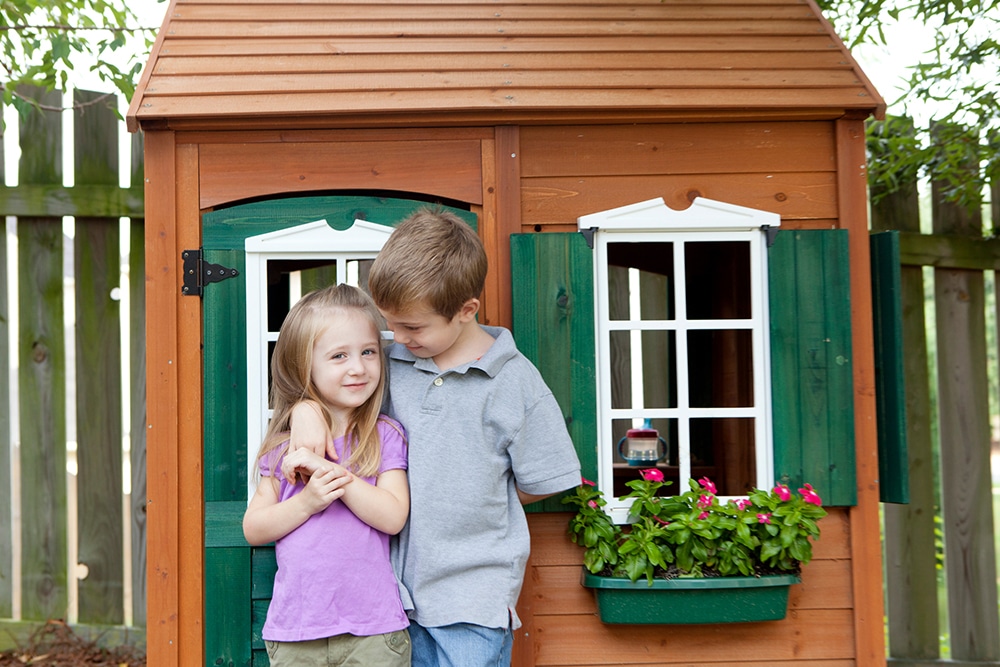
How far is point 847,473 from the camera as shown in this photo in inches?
113

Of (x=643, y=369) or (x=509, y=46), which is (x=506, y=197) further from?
(x=643, y=369)

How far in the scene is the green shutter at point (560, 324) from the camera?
9.35 feet

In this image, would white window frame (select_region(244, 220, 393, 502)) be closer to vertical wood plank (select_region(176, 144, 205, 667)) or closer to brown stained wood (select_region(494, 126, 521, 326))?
vertical wood plank (select_region(176, 144, 205, 667))

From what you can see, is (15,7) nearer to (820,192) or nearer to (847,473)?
(820,192)

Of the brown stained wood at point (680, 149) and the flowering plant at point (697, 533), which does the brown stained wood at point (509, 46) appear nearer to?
the brown stained wood at point (680, 149)

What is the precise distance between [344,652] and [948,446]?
2.74 meters

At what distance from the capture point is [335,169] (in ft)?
9.48

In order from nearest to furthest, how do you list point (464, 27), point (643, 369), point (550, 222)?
point (550, 222)
point (464, 27)
point (643, 369)

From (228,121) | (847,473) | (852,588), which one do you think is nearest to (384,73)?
(228,121)

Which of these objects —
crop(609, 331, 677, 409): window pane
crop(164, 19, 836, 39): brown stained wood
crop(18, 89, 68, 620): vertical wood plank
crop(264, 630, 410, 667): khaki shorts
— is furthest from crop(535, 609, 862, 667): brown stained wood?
crop(18, 89, 68, 620): vertical wood plank

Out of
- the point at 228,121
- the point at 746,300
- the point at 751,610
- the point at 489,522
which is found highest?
the point at 228,121

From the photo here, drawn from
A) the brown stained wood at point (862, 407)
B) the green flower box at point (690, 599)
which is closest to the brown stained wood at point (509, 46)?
the brown stained wood at point (862, 407)

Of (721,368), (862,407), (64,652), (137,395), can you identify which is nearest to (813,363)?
(862,407)

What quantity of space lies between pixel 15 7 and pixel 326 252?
73.8 inches
